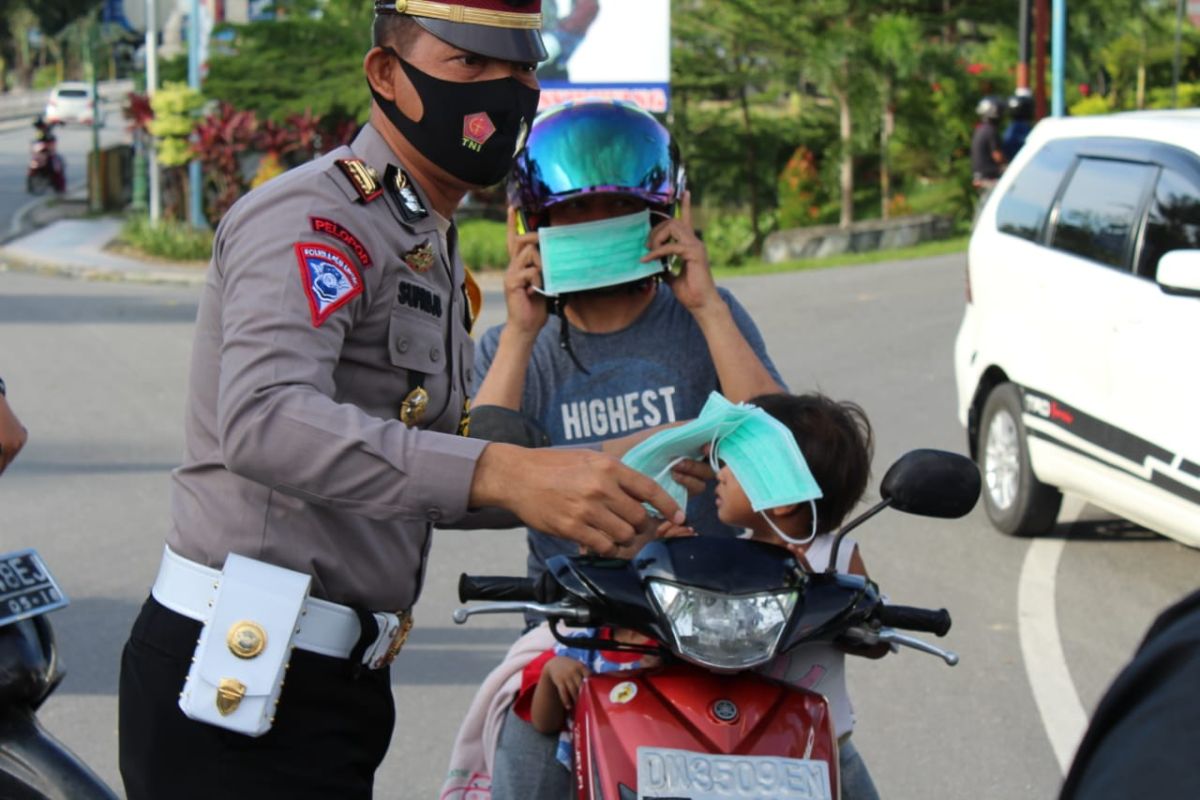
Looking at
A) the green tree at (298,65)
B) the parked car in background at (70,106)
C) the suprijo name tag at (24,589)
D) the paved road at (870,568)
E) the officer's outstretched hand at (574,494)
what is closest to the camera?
the officer's outstretched hand at (574,494)

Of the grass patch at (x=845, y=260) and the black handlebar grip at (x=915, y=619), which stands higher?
the black handlebar grip at (x=915, y=619)

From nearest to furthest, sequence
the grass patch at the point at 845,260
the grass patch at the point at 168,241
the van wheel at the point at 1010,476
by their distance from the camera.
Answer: the van wheel at the point at 1010,476 < the grass patch at the point at 845,260 < the grass patch at the point at 168,241

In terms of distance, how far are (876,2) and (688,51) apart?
9.49ft

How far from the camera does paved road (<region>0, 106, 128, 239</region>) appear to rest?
104 feet

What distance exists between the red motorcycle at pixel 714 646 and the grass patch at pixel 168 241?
19.5 meters

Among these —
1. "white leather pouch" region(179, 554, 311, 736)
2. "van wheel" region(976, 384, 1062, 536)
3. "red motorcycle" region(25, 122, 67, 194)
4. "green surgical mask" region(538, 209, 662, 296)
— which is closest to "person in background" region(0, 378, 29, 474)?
"white leather pouch" region(179, 554, 311, 736)

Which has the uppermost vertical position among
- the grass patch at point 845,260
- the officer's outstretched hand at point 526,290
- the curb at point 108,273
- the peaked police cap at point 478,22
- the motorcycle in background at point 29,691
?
the peaked police cap at point 478,22

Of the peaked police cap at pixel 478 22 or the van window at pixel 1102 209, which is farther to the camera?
the van window at pixel 1102 209

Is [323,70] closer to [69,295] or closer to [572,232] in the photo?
[69,295]

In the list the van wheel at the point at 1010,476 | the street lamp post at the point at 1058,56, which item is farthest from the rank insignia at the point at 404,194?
the street lamp post at the point at 1058,56

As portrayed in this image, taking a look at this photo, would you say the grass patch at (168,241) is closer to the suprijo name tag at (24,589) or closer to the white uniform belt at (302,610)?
the suprijo name tag at (24,589)

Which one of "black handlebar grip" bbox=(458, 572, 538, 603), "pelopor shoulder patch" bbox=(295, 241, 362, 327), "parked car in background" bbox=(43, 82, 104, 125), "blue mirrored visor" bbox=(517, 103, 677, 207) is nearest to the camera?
"pelopor shoulder patch" bbox=(295, 241, 362, 327)

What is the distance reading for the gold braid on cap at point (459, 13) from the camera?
101 inches

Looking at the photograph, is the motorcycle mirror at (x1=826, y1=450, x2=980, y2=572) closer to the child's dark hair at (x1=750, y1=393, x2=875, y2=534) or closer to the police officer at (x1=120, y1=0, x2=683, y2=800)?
the child's dark hair at (x1=750, y1=393, x2=875, y2=534)
